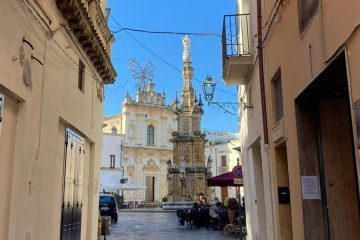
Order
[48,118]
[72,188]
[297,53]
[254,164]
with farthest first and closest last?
[254,164], [72,188], [48,118], [297,53]

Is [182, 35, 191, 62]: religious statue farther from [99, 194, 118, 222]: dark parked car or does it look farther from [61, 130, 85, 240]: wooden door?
[61, 130, 85, 240]: wooden door

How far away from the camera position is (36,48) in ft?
24.5

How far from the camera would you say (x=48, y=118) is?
827 cm

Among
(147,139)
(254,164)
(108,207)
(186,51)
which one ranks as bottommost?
(108,207)

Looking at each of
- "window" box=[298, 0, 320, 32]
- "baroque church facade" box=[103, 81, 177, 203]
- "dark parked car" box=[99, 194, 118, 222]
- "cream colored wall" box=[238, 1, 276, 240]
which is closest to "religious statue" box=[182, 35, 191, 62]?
"baroque church facade" box=[103, 81, 177, 203]

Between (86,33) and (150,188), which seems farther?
(150,188)

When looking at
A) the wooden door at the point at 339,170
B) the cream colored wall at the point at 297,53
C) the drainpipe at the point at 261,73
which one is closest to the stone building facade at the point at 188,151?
the drainpipe at the point at 261,73

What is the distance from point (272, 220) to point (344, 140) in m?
3.26

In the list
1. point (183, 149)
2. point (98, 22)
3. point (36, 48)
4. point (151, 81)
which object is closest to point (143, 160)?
point (151, 81)

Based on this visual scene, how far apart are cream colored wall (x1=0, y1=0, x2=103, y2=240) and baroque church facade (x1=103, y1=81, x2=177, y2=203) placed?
48937mm

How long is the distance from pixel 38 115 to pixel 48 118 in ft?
1.98

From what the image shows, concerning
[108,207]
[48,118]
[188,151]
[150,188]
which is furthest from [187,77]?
[48,118]

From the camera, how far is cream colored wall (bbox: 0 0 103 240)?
6.44m

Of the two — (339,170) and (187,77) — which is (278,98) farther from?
(187,77)
